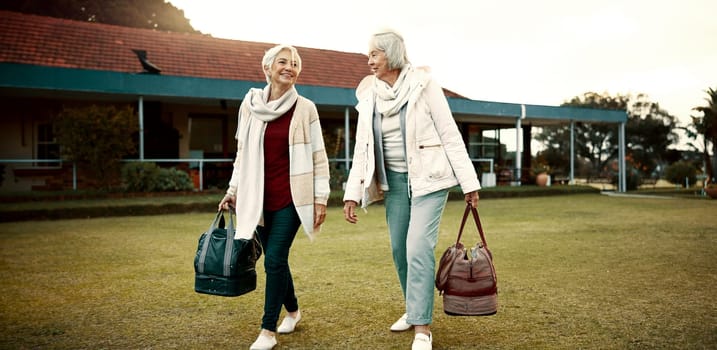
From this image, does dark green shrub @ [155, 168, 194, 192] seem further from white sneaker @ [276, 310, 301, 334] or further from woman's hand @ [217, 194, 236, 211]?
white sneaker @ [276, 310, 301, 334]

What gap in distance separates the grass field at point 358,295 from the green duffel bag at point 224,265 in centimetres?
32

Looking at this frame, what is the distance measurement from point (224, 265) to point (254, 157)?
62 centimetres

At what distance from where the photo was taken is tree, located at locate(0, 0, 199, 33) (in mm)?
32344

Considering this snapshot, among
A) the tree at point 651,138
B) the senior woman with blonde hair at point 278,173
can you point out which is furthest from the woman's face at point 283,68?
the tree at point 651,138

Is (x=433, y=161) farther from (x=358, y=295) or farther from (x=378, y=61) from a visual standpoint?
(x=358, y=295)

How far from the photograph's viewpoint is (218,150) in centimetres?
2027

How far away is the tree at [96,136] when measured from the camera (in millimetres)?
13883

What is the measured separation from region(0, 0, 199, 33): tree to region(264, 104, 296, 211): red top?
3279cm

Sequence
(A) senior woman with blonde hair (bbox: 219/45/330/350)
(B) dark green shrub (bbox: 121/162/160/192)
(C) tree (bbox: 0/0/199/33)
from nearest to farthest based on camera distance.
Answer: (A) senior woman with blonde hair (bbox: 219/45/330/350) < (B) dark green shrub (bbox: 121/162/160/192) < (C) tree (bbox: 0/0/199/33)

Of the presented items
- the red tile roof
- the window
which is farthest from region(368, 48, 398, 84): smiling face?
the red tile roof

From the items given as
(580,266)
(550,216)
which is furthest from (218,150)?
(580,266)

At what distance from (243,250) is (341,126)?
18695 millimetres

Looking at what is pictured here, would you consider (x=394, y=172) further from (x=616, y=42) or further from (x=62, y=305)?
(x=616, y=42)

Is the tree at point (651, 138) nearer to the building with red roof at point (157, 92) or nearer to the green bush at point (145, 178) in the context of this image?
the building with red roof at point (157, 92)
